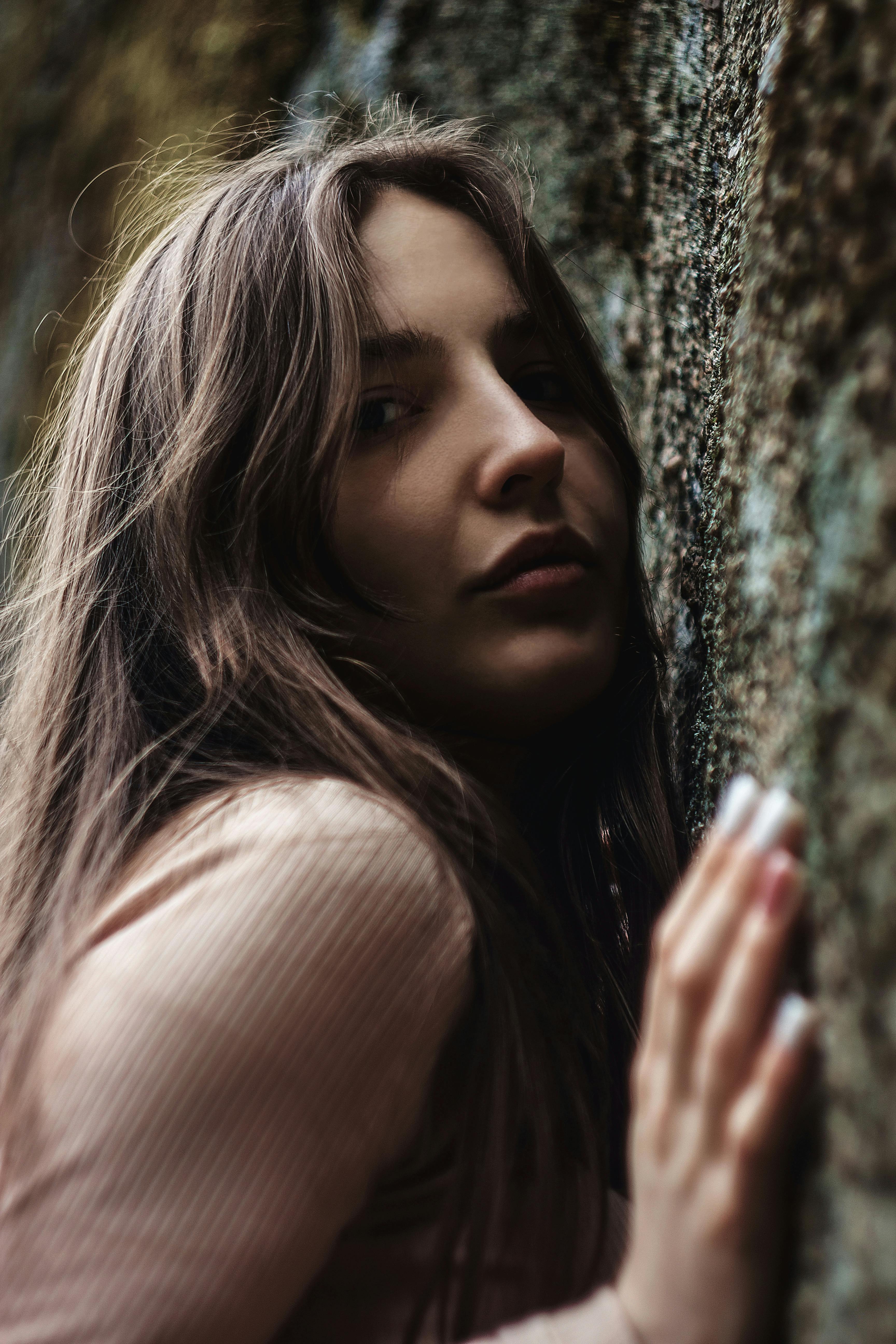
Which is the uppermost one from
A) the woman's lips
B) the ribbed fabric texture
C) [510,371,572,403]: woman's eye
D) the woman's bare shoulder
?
[510,371,572,403]: woman's eye

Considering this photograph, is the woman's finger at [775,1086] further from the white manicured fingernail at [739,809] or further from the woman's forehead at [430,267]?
the woman's forehead at [430,267]

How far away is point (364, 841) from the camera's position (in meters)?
0.74

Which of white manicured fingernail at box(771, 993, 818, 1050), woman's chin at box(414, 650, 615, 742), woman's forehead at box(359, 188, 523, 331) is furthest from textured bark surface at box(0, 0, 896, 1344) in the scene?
woman's forehead at box(359, 188, 523, 331)

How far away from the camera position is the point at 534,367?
3.76 ft

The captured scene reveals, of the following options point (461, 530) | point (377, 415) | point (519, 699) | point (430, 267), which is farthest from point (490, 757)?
point (430, 267)

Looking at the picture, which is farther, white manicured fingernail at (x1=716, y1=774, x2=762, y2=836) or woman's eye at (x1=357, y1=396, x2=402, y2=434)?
woman's eye at (x1=357, y1=396, x2=402, y2=434)

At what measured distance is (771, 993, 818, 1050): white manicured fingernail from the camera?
574 mm

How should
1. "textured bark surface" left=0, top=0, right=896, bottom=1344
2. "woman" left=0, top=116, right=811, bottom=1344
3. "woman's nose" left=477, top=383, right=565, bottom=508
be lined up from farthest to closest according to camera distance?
"woman's nose" left=477, top=383, right=565, bottom=508
"woman" left=0, top=116, right=811, bottom=1344
"textured bark surface" left=0, top=0, right=896, bottom=1344

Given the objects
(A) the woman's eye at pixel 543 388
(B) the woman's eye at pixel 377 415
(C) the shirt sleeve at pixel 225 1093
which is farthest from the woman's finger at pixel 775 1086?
(A) the woman's eye at pixel 543 388

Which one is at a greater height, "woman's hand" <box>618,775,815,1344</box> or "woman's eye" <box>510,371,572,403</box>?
"woman's eye" <box>510,371,572,403</box>

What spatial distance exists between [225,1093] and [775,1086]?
341 millimetres

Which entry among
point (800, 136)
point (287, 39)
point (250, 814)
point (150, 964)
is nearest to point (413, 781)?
point (250, 814)

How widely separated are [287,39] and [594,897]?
192cm

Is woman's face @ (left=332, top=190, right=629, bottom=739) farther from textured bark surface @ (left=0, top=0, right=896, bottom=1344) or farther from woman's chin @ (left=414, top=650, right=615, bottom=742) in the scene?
textured bark surface @ (left=0, top=0, right=896, bottom=1344)
